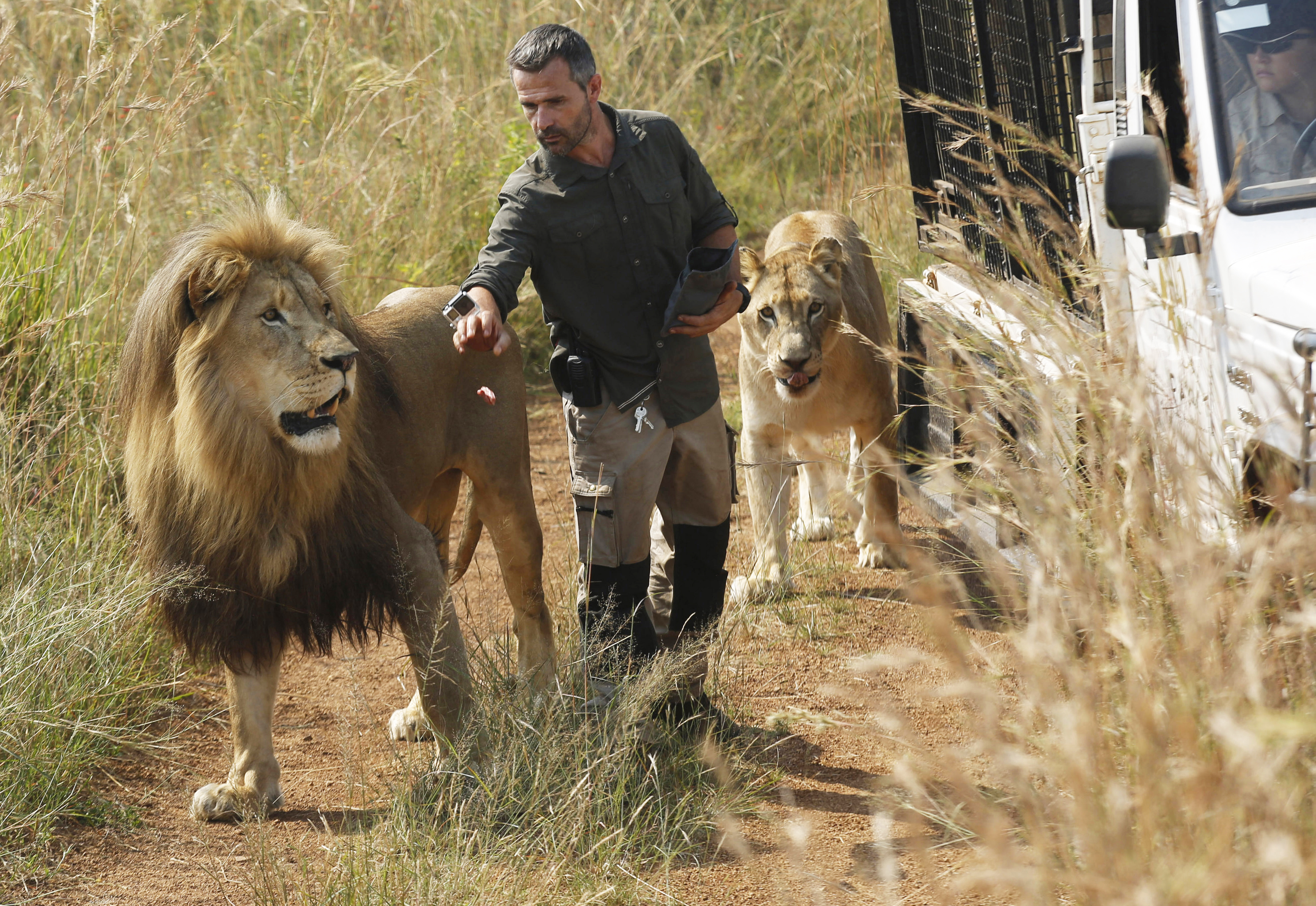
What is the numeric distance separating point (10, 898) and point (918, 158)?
5425mm

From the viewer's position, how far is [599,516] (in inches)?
156

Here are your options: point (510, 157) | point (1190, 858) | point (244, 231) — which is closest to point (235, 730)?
point (244, 231)

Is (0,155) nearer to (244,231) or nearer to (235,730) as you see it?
(244,231)

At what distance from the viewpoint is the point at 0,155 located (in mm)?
→ 5398

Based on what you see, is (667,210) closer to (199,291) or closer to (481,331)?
(481,331)

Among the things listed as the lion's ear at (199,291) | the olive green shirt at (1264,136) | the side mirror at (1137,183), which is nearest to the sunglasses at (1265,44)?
the olive green shirt at (1264,136)

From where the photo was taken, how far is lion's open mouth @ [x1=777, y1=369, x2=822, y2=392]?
17.2ft

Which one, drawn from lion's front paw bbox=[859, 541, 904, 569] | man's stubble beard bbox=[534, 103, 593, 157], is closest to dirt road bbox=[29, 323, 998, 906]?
lion's front paw bbox=[859, 541, 904, 569]

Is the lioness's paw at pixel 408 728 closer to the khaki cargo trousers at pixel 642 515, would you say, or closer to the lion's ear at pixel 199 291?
the khaki cargo trousers at pixel 642 515

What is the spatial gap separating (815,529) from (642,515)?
2.29 m

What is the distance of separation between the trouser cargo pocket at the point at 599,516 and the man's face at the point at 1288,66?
2.20 meters

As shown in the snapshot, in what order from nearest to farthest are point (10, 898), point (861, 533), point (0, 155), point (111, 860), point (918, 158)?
1. point (10, 898)
2. point (111, 860)
3. point (0, 155)
4. point (861, 533)
5. point (918, 158)

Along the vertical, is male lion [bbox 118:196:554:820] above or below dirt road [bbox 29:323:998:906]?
above

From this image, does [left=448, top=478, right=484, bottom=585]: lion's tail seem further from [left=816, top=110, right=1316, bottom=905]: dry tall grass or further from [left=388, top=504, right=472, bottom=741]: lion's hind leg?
[left=816, top=110, right=1316, bottom=905]: dry tall grass
